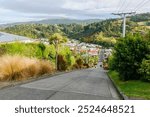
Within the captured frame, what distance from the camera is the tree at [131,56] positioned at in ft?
100

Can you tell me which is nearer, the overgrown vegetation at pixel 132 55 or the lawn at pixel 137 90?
the lawn at pixel 137 90

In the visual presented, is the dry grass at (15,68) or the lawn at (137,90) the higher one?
the dry grass at (15,68)

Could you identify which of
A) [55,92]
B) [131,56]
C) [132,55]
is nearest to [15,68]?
[55,92]

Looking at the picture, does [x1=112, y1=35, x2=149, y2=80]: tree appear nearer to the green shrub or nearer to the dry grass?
the green shrub

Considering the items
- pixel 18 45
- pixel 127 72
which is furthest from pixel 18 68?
pixel 18 45

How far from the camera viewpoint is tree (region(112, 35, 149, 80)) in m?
30.6

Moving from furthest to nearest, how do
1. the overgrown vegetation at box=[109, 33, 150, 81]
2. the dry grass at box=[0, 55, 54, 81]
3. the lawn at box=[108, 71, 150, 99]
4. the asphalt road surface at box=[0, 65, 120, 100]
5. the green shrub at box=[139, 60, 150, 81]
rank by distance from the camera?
the overgrown vegetation at box=[109, 33, 150, 81], the green shrub at box=[139, 60, 150, 81], the dry grass at box=[0, 55, 54, 81], the lawn at box=[108, 71, 150, 99], the asphalt road surface at box=[0, 65, 120, 100]

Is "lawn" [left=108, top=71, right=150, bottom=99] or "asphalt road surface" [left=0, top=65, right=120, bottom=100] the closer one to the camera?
"asphalt road surface" [left=0, top=65, right=120, bottom=100]

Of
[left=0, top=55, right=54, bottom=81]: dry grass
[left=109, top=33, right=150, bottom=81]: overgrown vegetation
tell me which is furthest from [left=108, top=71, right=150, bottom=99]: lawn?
[left=0, top=55, right=54, bottom=81]: dry grass

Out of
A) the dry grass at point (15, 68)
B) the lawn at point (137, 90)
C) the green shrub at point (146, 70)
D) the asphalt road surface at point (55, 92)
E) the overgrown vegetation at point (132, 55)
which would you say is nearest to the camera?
the asphalt road surface at point (55, 92)

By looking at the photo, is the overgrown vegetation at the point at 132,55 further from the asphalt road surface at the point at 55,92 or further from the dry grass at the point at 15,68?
the asphalt road surface at the point at 55,92

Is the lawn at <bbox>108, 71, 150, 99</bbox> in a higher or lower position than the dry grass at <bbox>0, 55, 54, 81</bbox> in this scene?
lower

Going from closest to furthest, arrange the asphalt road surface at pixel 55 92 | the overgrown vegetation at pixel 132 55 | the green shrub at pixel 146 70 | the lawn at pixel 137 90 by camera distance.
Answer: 1. the asphalt road surface at pixel 55 92
2. the lawn at pixel 137 90
3. the green shrub at pixel 146 70
4. the overgrown vegetation at pixel 132 55

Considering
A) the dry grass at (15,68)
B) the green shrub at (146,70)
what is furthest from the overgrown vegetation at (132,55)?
the dry grass at (15,68)
